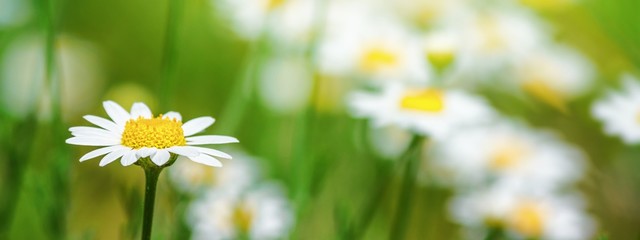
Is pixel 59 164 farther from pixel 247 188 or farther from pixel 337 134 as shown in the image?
pixel 337 134

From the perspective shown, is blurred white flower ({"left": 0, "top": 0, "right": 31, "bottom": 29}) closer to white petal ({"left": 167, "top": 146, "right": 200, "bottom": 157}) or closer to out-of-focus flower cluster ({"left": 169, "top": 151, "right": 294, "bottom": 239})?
out-of-focus flower cluster ({"left": 169, "top": 151, "right": 294, "bottom": 239})

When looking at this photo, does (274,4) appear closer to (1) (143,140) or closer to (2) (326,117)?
(2) (326,117)

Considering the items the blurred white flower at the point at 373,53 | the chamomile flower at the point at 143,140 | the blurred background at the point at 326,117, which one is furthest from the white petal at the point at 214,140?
the blurred white flower at the point at 373,53

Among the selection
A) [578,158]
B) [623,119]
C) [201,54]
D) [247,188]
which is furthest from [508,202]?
[201,54]

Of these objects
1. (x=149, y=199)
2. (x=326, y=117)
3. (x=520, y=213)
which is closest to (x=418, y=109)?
(x=520, y=213)

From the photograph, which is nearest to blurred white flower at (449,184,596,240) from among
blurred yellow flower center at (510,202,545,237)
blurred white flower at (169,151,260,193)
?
blurred yellow flower center at (510,202,545,237)

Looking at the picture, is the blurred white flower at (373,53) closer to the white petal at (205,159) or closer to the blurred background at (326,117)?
the blurred background at (326,117)
